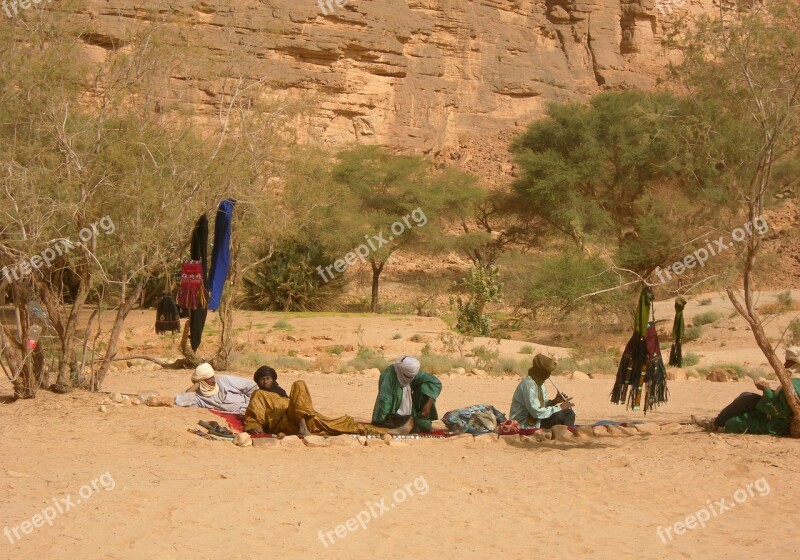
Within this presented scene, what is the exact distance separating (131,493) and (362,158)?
2680 centimetres

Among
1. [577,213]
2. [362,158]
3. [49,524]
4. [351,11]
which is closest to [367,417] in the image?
[49,524]

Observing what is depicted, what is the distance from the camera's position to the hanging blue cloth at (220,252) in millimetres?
10094

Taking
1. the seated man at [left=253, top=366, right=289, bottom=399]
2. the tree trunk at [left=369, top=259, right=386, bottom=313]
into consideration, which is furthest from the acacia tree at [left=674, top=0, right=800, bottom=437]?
the tree trunk at [left=369, top=259, right=386, bottom=313]

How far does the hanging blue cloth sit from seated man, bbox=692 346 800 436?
17.2 feet

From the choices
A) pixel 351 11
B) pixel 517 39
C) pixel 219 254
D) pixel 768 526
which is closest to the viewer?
pixel 768 526

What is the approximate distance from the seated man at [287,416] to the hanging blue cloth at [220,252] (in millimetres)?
1573

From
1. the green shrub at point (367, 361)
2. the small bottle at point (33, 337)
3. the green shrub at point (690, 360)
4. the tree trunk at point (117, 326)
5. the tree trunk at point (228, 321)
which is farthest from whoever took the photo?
the green shrub at point (690, 360)

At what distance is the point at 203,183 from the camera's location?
10.3m

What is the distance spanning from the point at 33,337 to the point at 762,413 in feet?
23.5

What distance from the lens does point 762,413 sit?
8750 millimetres

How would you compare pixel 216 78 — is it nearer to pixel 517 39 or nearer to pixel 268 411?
pixel 268 411

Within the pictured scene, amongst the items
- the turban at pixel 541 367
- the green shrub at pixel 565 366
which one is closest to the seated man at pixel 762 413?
the turban at pixel 541 367

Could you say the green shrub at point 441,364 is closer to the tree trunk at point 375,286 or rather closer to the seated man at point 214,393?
the seated man at point 214,393

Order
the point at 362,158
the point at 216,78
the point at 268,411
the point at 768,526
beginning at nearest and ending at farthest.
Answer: the point at 768,526 → the point at 268,411 → the point at 216,78 → the point at 362,158
